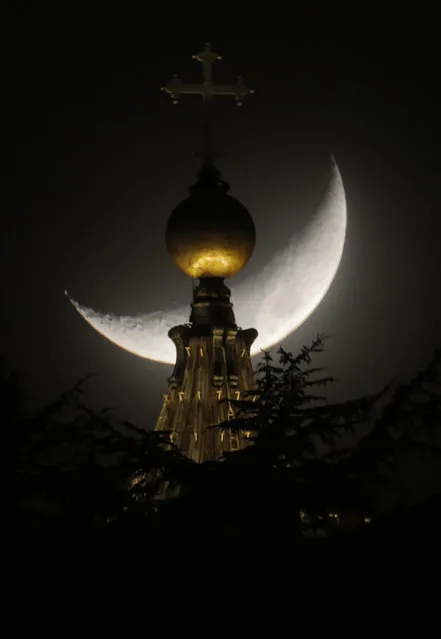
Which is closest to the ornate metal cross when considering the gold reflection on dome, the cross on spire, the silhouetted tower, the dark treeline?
the cross on spire

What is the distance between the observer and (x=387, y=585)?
6.34 m

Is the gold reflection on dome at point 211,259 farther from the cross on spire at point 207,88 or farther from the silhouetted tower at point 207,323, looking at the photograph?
the cross on spire at point 207,88

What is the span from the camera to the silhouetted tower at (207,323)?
1530 centimetres

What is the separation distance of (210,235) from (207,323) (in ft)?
4.09

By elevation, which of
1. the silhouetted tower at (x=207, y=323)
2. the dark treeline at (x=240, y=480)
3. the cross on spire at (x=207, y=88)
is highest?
the cross on spire at (x=207, y=88)

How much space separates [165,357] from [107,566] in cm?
1074

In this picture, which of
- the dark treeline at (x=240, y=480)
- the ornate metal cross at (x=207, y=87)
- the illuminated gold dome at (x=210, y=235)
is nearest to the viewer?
the dark treeline at (x=240, y=480)

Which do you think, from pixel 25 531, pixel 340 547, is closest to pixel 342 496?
pixel 340 547

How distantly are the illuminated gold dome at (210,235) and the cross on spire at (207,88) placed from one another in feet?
3.89

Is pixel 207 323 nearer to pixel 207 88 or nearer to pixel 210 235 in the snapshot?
pixel 210 235

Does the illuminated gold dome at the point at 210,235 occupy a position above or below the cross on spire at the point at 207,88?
below

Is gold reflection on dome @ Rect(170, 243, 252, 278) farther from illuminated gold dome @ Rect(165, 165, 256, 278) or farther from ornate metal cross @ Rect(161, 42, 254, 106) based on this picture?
ornate metal cross @ Rect(161, 42, 254, 106)

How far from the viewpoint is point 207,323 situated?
15.9 m

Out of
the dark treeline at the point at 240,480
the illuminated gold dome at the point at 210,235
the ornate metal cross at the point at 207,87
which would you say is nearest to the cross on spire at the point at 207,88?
the ornate metal cross at the point at 207,87
